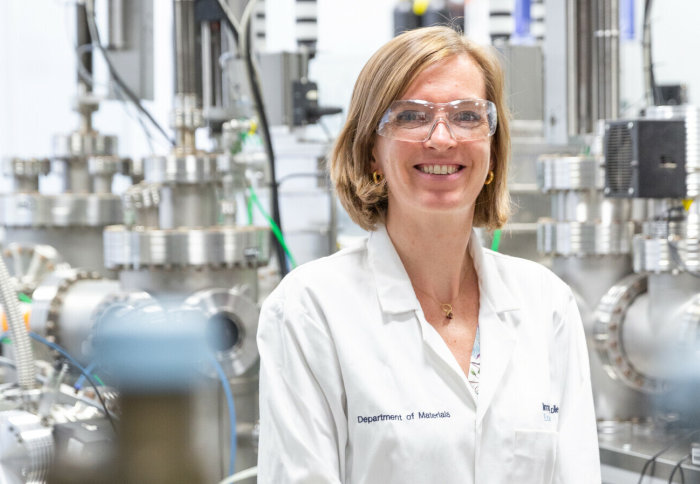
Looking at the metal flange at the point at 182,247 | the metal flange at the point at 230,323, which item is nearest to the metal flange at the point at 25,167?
the metal flange at the point at 182,247

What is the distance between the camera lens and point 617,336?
6.07 feet

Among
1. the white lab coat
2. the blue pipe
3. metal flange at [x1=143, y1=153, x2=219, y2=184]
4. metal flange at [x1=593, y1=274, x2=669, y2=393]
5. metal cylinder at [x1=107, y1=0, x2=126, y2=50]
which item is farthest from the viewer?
metal cylinder at [x1=107, y1=0, x2=126, y2=50]

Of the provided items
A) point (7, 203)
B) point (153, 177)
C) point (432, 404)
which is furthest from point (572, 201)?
point (7, 203)

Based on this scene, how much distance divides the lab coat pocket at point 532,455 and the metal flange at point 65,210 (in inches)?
73.1

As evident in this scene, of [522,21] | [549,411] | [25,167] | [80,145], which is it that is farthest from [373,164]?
[25,167]

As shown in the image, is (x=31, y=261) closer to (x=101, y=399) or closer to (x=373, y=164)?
(x=101, y=399)

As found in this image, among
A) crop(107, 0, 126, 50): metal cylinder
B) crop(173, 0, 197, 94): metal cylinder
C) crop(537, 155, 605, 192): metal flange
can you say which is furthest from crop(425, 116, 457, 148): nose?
crop(107, 0, 126, 50): metal cylinder

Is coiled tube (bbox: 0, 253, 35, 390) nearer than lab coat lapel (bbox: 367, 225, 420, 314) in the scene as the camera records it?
No

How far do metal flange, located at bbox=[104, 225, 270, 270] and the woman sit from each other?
78 centimetres

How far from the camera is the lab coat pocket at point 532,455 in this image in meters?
1.06

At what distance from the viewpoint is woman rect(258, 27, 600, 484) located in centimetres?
102

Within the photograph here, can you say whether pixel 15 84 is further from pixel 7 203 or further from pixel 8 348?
pixel 8 348

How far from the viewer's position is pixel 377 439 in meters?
1.01

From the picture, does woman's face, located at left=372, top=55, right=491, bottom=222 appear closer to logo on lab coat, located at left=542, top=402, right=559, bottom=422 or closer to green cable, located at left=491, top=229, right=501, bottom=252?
logo on lab coat, located at left=542, top=402, right=559, bottom=422
